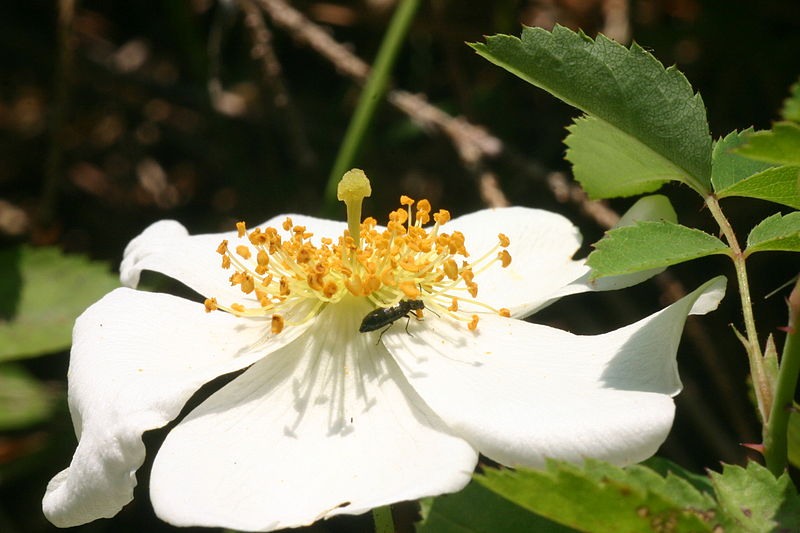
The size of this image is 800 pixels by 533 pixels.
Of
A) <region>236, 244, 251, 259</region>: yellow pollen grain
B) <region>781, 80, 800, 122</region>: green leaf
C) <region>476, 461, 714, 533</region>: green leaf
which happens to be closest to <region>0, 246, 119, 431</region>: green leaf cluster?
<region>236, 244, 251, 259</region>: yellow pollen grain

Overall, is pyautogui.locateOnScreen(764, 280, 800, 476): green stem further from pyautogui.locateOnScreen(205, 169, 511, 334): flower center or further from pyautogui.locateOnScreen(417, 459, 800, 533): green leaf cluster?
pyautogui.locateOnScreen(205, 169, 511, 334): flower center

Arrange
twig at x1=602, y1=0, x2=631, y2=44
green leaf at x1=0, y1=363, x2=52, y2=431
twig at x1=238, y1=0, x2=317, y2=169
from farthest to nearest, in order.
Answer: twig at x1=602, y1=0, x2=631, y2=44 → twig at x1=238, y1=0, x2=317, y2=169 → green leaf at x1=0, y1=363, x2=52, y2=431

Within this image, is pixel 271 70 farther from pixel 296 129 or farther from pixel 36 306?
pixel 36 306

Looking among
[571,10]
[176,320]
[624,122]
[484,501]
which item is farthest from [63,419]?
[571,10]

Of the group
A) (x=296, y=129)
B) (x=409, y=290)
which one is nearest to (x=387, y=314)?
(x=409, y=290)

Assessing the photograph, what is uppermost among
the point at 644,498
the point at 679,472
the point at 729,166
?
the point at 729,166

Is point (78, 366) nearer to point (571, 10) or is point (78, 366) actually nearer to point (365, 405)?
point (365, 405)
